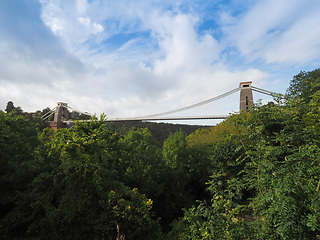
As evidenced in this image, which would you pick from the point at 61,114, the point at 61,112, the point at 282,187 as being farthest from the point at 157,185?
the point at 61,112

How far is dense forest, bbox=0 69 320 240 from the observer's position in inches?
107

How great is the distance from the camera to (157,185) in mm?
10414

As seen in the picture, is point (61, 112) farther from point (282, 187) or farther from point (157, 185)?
point (282, 187)

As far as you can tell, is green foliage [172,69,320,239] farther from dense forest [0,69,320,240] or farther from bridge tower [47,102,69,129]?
bridge tower [47,102,69,129]

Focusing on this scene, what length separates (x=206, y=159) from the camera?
14.1m

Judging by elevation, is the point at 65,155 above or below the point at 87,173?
above

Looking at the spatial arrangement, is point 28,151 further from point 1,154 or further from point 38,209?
point 38,209

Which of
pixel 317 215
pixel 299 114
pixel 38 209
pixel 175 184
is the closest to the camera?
pixel 317 215

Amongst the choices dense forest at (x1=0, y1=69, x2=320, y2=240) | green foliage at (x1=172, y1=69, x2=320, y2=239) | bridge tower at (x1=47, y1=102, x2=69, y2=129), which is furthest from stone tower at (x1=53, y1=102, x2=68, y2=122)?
green foliage at (x1=172, y1=69, x2=320, y2=239)

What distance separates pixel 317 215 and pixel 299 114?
5.80 feet

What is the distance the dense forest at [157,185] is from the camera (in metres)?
2.72

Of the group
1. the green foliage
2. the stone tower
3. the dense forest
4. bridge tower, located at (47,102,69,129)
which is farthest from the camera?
the stone tower

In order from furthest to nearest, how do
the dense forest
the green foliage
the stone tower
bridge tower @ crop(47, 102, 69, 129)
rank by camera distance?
the stone tower
bridge tower @ crop(47, 102, 69, 129)
the dense forest
the green foliage

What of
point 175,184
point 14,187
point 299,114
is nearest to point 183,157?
point 175,184
